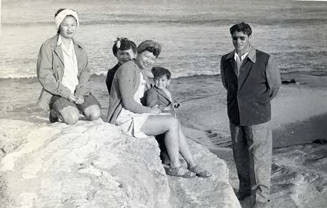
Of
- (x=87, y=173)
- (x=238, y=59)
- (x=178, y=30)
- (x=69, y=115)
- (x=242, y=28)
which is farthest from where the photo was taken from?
→ (x=178, y=30)

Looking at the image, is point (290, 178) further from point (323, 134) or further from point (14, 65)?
point (14, 65)

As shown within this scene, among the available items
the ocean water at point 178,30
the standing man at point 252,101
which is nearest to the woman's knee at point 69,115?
the ocean water at point 178,30

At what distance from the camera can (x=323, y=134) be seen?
4.32m

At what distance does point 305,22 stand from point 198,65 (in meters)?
0.90

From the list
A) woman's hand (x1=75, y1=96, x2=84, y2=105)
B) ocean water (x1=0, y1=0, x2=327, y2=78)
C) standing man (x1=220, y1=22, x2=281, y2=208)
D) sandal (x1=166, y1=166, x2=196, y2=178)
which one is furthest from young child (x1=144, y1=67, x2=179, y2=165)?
ocean water (x1=0, y1=0, x2=327, y2=78)

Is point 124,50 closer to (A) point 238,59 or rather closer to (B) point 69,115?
(B) point 69,115

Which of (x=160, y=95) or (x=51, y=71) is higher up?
(x=51, y=71)

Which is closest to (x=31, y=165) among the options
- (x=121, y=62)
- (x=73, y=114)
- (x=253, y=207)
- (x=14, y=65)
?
(x=73, y=114)

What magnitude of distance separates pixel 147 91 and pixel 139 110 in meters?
0.20

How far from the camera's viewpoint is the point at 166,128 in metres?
2.73

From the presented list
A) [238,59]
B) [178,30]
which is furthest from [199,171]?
[178,30]

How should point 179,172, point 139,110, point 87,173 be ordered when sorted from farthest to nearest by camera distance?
1. point 179,172
2. point 139,110
3. point 87,173

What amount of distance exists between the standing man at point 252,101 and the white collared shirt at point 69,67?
0.96m

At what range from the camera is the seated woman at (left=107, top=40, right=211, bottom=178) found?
2676 mm
